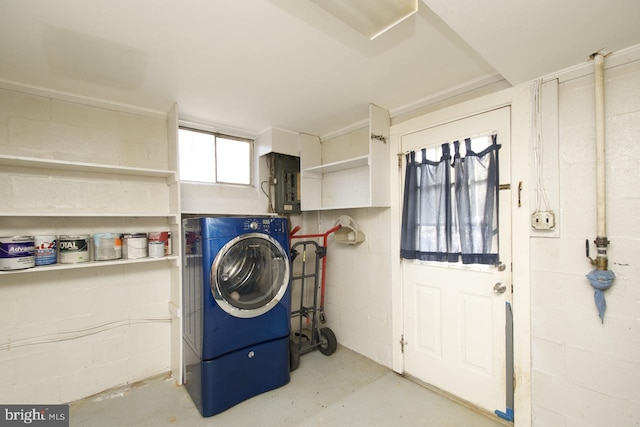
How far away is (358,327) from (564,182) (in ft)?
6.52

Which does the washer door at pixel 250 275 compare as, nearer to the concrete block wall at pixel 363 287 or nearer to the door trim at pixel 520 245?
the concrete block wall at pixel 363 287

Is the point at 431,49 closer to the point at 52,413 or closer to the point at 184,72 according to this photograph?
the point at 184,72

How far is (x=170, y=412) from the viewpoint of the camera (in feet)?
6.26

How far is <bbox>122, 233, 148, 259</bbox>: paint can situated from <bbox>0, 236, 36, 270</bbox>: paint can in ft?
1.55

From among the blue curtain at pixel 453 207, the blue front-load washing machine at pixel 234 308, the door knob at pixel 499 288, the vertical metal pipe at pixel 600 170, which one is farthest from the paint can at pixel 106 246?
the vertical metal pipe at pixel 600 170

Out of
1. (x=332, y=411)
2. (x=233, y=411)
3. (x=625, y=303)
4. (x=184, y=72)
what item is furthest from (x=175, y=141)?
(x=625, y=303)

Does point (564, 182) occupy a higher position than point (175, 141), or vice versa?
point (175, 141)

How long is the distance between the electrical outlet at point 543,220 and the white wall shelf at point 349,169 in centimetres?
101

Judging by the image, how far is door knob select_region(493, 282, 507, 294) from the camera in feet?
5.76

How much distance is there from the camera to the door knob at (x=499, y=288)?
1.75 meters

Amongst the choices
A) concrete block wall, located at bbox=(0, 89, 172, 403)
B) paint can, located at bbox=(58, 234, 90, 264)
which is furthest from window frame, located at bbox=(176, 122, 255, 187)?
paint can, located at bbox=(58, 234, 90, 264)

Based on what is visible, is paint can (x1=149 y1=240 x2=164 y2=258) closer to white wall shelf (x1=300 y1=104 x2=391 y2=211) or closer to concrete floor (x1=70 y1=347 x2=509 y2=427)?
concrete floor (x1=70 y1=347 x2=509 y2=427)

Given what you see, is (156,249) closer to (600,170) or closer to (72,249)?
(72,249)

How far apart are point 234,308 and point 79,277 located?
1170mm
